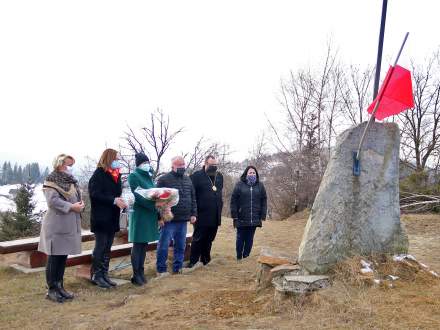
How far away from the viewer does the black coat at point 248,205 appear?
6793 mm

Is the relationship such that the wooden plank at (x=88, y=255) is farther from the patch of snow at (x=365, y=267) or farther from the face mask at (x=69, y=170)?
the patch of snow at (x=365, y=267)

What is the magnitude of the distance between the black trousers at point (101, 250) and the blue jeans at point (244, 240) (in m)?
2.27

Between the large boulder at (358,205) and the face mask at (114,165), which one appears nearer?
the large boulder at (358,205)

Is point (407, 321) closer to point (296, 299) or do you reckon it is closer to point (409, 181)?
point (296, 299)

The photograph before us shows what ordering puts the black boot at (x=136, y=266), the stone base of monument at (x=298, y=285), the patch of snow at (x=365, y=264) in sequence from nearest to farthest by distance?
the stone base of monument at (x=298, y=285)
the patch of snow at (x=365, y=264)
the black boot at (x=136, y=266)

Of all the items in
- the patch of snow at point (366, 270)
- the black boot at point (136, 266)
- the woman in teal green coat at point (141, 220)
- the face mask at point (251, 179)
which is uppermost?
the face mask at point (251, 179)

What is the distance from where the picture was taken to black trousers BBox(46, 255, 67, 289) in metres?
4.86

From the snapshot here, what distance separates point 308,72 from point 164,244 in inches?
722

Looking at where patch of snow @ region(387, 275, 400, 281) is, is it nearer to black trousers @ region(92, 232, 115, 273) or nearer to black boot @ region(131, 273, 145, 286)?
black boot @ region(131, 273, 145, 286)

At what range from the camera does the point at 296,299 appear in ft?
13.3

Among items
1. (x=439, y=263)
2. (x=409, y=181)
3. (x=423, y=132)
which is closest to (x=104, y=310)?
(x=439, y=263)

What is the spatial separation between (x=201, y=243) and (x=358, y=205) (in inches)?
109

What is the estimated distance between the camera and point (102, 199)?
5188mm

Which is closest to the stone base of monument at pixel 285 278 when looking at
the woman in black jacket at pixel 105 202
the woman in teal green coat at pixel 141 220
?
the woman in teal green coat at pixel 141 220
